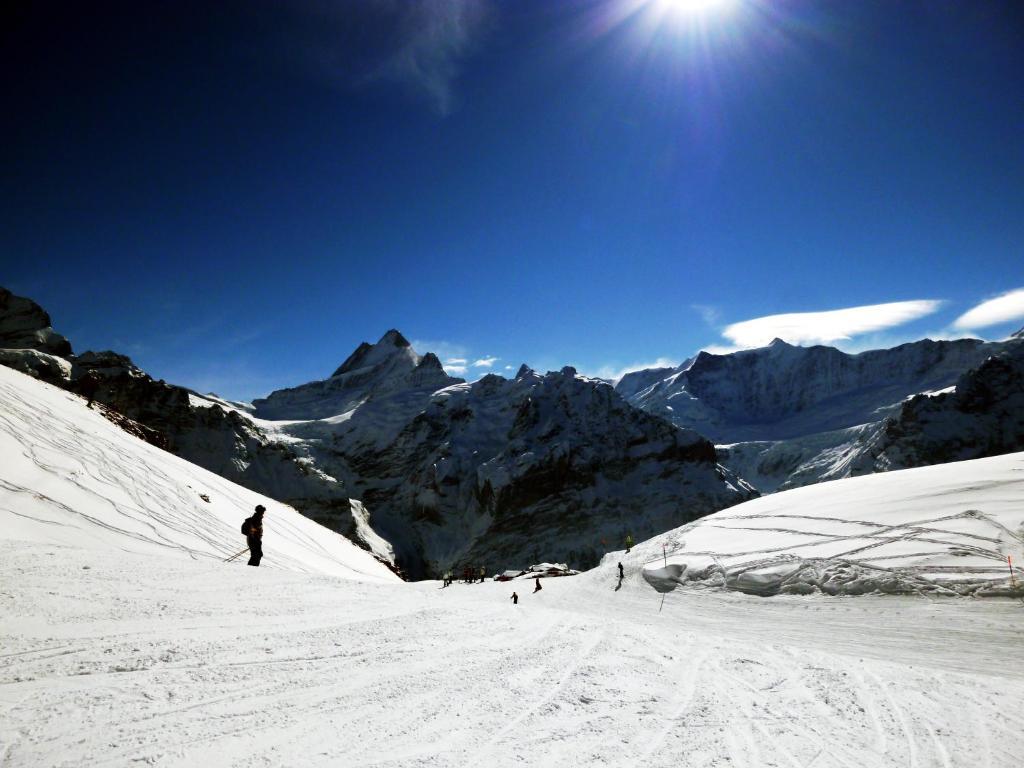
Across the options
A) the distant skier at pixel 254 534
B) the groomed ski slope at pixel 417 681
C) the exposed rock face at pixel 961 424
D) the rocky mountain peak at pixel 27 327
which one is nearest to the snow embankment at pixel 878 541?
the groomed ski slope at pixel 417 681

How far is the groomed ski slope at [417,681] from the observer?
4363 mm

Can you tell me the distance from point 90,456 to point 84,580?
955 cm

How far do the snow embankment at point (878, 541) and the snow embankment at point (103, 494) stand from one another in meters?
16.0

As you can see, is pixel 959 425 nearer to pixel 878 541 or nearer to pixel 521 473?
pixel 521 473

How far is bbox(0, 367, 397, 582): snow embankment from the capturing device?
37.8ft

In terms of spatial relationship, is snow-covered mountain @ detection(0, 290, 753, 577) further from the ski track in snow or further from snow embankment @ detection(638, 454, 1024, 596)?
the ski track in snow

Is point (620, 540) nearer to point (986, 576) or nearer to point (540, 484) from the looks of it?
point (540, 484)

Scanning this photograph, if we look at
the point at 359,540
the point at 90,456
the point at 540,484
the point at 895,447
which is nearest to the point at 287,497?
the point at 359,540

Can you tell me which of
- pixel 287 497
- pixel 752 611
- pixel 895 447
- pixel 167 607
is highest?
pixel 895 447

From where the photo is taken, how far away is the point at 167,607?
300 inches

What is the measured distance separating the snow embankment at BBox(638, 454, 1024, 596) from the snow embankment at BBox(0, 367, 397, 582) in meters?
16.0

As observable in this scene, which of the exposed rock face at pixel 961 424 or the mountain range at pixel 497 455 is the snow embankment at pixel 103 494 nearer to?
the mountain range at pixel 497 455

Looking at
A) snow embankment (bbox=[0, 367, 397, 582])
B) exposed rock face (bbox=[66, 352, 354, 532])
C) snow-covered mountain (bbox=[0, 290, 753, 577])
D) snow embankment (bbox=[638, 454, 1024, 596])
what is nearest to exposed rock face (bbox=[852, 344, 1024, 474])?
snow-covered mountain (bbox=[0, 290, 753, 577])

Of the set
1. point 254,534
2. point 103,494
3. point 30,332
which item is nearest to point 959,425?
point 254,534
